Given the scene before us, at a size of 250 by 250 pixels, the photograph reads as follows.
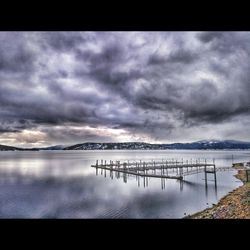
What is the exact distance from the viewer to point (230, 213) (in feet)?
36.3

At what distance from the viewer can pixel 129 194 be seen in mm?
20500
